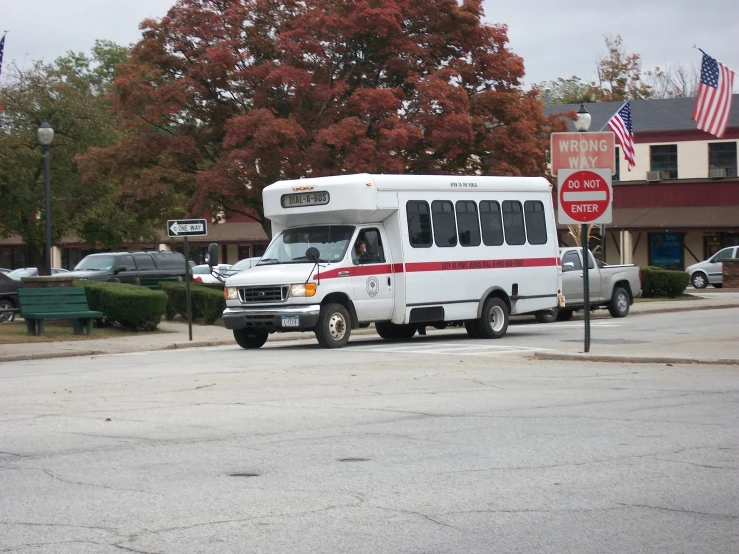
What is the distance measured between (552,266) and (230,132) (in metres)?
9.95

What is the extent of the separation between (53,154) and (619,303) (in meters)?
26.0

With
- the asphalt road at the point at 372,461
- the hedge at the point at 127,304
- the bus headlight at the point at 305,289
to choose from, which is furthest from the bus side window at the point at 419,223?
the hedge at the point at 127,304

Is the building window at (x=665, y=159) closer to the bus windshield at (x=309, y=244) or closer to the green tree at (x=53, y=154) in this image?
the green tree at (x=53, y=154)

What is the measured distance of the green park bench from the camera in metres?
23.0

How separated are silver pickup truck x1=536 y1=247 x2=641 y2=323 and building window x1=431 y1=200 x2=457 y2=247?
277 inches

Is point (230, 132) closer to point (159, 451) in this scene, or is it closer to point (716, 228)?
point (159, 451)

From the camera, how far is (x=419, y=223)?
68.2 feet

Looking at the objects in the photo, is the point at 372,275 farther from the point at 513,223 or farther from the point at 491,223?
the point at 513,223

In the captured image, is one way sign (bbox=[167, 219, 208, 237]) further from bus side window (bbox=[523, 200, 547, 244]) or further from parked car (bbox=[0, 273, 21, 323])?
parked car (bbox=[0, 273, 21, 323])

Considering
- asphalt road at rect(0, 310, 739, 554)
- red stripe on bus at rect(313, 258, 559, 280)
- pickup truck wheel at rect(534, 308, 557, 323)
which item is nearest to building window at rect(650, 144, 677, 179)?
pickup truck wheel at rect(534, 308, 557, 323)

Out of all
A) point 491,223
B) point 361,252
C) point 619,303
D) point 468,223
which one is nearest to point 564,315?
point 619,303

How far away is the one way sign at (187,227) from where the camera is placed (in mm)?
22891

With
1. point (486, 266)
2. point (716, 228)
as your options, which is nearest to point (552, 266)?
point (486, 266)

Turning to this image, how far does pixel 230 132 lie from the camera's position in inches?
1137
